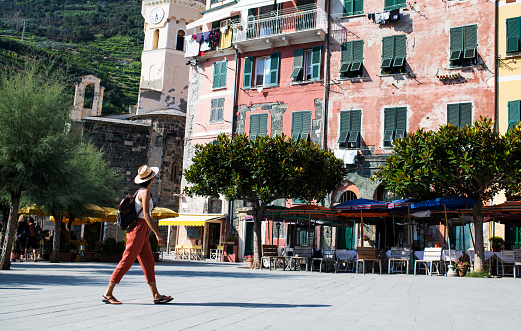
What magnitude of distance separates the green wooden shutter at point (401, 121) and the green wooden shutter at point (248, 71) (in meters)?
8.41

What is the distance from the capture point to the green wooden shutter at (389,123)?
2523 cm

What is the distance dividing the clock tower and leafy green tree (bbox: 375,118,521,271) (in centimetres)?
2550

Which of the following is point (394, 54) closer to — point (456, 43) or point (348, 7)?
point (456, 43)

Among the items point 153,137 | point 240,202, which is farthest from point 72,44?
point 240,202

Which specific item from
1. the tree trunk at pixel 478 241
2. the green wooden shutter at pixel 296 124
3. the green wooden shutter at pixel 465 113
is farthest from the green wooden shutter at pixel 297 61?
the tree trunk at pixel 478 241

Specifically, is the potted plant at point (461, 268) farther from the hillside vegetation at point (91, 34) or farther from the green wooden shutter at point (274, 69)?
the hillside vegetation at point (91, 34)

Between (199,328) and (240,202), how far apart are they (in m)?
24.2

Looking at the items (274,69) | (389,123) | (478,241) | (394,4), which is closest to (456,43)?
(394,4)

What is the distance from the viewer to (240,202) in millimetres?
29516

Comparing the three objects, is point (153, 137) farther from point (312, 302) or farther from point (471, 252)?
point (312, 302)

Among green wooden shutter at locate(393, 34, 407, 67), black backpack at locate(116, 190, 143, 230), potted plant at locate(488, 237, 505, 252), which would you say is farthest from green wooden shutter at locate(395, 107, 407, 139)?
black backpack at locate(116, 190, 143, 230)

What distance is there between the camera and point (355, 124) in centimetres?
2631

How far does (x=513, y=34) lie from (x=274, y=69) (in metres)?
11.4

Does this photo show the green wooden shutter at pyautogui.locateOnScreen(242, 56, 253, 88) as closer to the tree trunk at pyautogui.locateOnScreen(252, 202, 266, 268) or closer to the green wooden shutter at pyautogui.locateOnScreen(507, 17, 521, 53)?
the tree trunk at pyautogui.locateOnScreen(252, 202, 266, 268)
